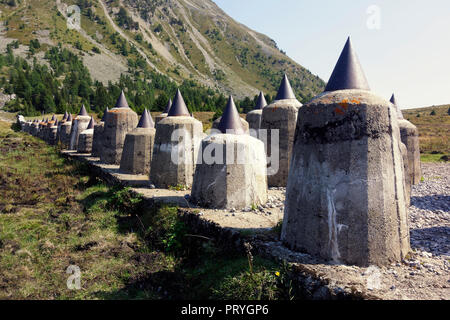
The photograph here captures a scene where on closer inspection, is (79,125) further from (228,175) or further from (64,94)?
(64,94)

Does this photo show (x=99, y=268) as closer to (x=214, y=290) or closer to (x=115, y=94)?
(x=214, y=290)

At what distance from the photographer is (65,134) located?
26484 mm

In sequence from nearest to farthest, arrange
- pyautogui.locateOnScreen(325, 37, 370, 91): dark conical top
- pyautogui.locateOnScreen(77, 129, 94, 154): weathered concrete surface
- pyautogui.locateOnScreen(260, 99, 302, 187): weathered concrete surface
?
pyautogui.locateOnScreen(325, 37, 370, 91): dark conical top → pyautogui.locateOnScreen(260, 99, 302, 187): weathered concrete surface → pyautogui.locateOnScreen(77, 129, 94, 154): weathered concrete surface

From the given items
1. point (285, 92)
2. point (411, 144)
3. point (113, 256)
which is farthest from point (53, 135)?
point (411, 144)

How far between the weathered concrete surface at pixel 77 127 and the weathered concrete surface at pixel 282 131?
17187 mm

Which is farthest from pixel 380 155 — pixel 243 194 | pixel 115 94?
pixel 115 94

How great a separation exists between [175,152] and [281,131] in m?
3.52

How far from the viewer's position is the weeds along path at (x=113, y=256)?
4.88m

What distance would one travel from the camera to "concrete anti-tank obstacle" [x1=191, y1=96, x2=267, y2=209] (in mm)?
7438

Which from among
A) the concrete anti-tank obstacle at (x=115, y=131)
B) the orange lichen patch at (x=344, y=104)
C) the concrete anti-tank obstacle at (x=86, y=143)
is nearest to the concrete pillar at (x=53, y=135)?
the concrete anti-tank obstacle at (x=86, y=143)

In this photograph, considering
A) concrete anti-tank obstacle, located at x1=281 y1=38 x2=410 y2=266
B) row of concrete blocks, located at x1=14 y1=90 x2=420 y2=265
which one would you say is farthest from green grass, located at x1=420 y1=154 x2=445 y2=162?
A: concrete anti-tank obstacle, located at x1=281 y1=38 x2=410 y2=266

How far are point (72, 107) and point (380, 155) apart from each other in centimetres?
6253

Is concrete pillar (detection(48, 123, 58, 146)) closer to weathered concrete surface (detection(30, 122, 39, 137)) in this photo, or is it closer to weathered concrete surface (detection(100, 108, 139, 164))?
weathered concrete surface (detection(30, 122, 39, 137))

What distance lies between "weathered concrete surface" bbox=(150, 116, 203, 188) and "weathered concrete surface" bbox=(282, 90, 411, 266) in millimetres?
5913
